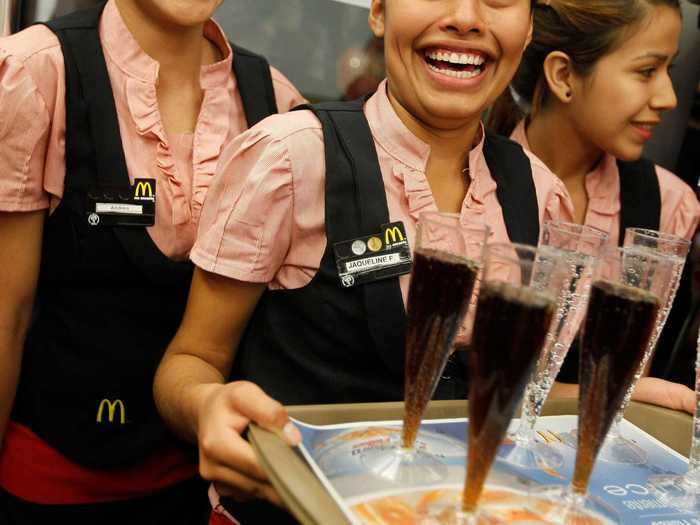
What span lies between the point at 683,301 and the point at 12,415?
191 centimetres

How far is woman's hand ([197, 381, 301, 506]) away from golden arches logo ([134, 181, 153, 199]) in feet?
2.19

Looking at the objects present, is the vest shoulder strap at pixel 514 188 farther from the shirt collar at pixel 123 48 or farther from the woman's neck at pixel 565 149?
the shirt collar at pixel 123 48

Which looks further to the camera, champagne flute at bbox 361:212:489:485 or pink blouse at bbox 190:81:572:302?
pink blouse at bbox 190:81:572:302

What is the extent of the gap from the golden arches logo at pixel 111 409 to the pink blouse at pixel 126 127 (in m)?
0.36

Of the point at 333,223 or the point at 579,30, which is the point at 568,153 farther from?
the point at 333,223

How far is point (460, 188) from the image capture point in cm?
154

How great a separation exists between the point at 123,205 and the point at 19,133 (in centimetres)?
23

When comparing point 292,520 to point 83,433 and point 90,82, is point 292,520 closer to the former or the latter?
point 83,433

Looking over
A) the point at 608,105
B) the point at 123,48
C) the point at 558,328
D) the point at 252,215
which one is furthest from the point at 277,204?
the point at 608,105

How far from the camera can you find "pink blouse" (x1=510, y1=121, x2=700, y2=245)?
213 centimetres

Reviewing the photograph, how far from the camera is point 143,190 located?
62.2 inches

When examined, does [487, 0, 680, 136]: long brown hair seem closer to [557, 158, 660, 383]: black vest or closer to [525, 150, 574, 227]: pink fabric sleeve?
[557, 158, 660, 383]: black vest

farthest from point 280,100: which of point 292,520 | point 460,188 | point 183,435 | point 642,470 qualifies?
point 642,470

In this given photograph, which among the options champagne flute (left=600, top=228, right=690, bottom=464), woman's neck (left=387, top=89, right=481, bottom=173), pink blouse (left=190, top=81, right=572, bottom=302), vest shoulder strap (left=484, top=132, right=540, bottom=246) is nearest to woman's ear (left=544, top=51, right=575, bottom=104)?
vest shoulder strap (left=484, top=132, right=540, bottom=246)
